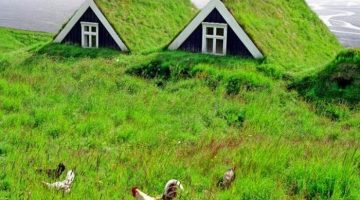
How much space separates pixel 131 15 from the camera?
24.7 m

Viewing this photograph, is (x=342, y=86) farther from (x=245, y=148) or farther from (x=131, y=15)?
(x=131, y=15)

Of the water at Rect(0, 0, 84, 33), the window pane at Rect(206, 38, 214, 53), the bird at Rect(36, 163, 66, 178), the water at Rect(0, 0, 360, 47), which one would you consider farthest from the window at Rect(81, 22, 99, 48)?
the water at Rect(0, 0, 84, 33)

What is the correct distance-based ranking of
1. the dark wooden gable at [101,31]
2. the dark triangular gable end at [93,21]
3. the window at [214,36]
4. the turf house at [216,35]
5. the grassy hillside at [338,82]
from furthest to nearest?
1. the dark wooden gable at [101,31]
2. the dark triangular gable end at [93,21]
3. the window at [214,36]
4. the turf house at [216,35]
5. the grassy hillside at [338,82]

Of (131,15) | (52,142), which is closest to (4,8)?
(131,15)

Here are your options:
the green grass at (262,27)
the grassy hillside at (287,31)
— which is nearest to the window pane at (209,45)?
the green grass at (262,27)

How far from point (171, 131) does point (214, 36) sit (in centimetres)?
1024

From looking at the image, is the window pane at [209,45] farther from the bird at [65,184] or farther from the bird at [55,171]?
the bird at [65,184]

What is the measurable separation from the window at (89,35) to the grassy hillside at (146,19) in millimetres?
1220

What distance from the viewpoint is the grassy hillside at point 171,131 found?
6613mm

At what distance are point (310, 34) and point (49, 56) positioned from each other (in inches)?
508

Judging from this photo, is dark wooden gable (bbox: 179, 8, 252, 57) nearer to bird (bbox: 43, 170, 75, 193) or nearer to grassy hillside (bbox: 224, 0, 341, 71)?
grassy hillside (bbox: 224, 0, 341, 71)

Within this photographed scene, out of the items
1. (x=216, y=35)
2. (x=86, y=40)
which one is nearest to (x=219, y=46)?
(x=216, y=35)

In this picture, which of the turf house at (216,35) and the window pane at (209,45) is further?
the window pane at (209,45)

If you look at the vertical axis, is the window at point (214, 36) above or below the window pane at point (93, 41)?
above
